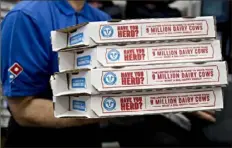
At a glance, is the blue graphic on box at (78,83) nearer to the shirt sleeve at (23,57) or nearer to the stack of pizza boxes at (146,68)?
the stack of pizza boxes at (146,68)

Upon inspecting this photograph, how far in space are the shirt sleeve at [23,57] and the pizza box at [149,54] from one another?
0.22 m

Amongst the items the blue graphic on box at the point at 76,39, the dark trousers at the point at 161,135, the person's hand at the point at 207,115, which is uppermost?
the blue graphic on box at the point at 76,39

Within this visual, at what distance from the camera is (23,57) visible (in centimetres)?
98

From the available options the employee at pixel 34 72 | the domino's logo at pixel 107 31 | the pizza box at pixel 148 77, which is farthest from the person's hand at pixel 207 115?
the domino's logo at pixel 107 31

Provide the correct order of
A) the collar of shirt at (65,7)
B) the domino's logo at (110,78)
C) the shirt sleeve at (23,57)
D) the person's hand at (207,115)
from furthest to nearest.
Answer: the person's hand at (207,115)
the collar of shirt at (65,7)
the shirt sleeve at (23,57)
the domino's logo at (110,78)

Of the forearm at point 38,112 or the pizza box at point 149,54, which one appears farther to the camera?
the forearm at point 38,112

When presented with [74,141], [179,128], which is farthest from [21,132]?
[179,128]

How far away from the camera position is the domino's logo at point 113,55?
2.53 feet

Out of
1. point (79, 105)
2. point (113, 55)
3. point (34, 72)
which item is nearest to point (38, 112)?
point (34, 72)

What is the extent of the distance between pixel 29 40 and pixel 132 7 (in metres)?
1.06

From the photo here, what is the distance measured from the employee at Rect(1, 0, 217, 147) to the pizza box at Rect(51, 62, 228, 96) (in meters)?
0.16

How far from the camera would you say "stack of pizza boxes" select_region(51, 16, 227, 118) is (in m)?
0.77

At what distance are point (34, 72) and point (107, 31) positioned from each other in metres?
0.30

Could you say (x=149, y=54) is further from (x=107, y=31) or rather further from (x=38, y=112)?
(x=38, y=112)
